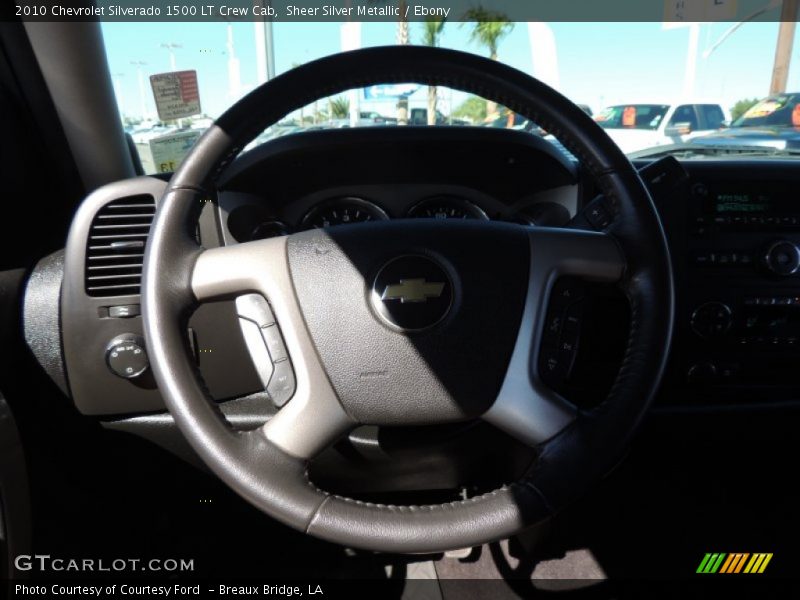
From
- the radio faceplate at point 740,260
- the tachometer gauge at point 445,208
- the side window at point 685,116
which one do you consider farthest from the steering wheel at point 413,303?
the side window at point 685,116

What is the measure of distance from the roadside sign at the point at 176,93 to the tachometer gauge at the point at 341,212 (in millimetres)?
433

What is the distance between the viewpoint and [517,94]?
1.01m

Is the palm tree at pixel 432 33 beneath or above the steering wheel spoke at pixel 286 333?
above

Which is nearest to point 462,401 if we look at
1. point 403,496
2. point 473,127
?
point 473,127

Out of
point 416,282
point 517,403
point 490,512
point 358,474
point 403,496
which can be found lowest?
point 403,496

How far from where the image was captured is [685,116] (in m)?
2.43

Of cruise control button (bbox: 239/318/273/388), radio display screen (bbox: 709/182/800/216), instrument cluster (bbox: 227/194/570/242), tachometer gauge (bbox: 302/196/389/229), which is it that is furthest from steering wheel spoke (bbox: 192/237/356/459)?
radio display screen (bbox: 709/182/800/216)

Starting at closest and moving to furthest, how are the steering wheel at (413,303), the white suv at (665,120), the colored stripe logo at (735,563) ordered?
the steering wheel at (413,303), the colored stripe logo at (735,563), the white suv at (665,120)

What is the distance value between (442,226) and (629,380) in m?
0.39

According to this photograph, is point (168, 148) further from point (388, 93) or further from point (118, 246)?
point (388, 93)

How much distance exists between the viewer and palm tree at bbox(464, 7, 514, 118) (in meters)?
1.36

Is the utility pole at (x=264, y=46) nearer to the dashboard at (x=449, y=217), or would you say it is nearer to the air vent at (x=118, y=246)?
the dashboard at (x=449, y=217)

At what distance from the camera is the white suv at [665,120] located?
219cm

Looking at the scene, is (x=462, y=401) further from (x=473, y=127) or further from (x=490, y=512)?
(x=473, y=127)
